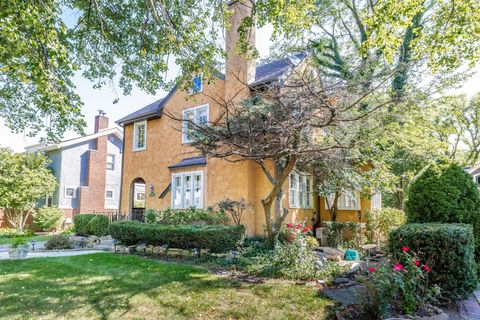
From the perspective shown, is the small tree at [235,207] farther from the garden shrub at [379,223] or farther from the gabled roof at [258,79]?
the garden shrub at [379,223]

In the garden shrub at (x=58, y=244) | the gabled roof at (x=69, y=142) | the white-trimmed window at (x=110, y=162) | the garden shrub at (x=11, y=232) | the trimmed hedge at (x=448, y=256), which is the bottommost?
the garden shrub at (x=11, y=232)

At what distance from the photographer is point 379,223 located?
12.9 meters

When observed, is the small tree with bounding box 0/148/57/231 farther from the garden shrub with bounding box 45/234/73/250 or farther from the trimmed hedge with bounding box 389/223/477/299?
the trimmed hedge with bounding box 389/223/477/299

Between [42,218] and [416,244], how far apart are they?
72.0ft

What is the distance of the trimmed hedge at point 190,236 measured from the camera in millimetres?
9633

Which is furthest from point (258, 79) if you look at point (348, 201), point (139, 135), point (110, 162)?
point (110, 162)

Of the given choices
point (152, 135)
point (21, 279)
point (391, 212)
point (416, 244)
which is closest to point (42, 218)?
point (152, 135)

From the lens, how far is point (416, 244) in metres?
5.49

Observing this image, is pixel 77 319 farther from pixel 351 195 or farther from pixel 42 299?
pixel 351 195

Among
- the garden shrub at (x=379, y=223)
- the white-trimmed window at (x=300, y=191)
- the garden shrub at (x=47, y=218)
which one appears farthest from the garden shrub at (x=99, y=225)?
the garden shrub at (x=379, y=223)

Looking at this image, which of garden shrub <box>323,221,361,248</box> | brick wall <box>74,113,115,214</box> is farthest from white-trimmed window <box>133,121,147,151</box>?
garden shrub <box>323,221,361,248</box>

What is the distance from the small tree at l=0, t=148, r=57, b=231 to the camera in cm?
1839

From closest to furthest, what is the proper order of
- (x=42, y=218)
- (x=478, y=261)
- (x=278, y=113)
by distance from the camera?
(x=478, y=261) → (x=278, y=113) → (x=42, y=218)

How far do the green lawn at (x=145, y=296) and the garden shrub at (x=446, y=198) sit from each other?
10.7 feet
